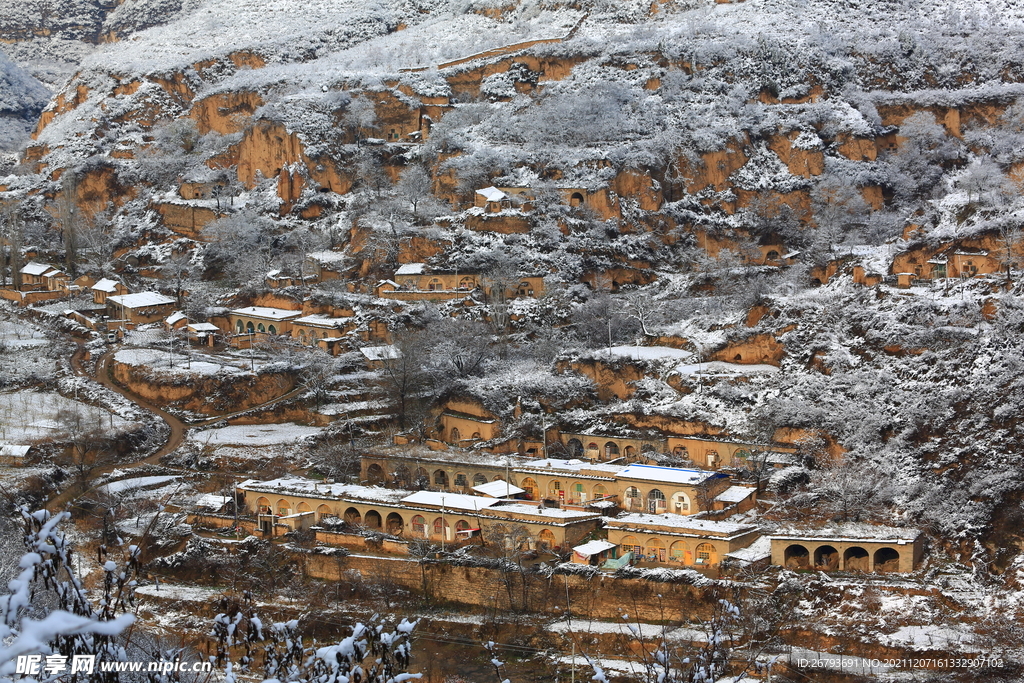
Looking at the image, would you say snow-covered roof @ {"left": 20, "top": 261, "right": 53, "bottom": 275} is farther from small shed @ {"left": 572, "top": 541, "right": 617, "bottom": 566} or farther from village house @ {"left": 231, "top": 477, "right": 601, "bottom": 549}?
small shed @ {"left": 572, "top": 541, "right": 617, "bottom": 566}

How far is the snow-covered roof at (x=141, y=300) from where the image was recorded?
236 feet

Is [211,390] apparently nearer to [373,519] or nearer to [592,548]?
[373,519]

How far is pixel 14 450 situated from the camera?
5219 cm

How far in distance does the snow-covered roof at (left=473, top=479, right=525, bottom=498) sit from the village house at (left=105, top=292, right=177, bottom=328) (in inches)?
1235

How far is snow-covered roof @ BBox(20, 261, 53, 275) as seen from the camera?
7819 cm

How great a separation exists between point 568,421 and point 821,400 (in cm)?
1175

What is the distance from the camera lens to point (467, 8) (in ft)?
378

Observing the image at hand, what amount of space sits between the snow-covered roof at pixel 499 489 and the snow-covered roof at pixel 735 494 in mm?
8257

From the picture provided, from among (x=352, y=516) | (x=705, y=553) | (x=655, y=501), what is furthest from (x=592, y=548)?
(x=352, y=516)

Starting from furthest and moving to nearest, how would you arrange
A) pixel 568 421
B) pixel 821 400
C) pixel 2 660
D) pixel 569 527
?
pixel 568 421 → pixel 821 400 → pixel 569 527 → pixel 2 660

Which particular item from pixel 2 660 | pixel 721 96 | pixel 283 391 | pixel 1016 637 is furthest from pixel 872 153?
pixel 2 660

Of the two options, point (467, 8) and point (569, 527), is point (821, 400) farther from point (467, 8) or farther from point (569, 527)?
point (467, 8)

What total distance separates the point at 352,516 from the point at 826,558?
→ 18750 millimetres

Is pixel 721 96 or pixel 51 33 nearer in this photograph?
pixel 721 96
